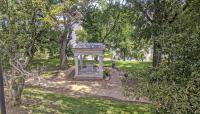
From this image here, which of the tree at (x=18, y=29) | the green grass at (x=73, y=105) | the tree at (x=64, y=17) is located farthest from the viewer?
the tree at (x=64, y=17)

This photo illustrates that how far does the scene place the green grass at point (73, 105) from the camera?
14414 millimetres

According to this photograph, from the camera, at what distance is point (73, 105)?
15.4m

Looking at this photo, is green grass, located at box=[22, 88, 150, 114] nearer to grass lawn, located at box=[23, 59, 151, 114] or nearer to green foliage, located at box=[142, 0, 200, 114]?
grass lawn, located at box=[23, 59, 151, 114]

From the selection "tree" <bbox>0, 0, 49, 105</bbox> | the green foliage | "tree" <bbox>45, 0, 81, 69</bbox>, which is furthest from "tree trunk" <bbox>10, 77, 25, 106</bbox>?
the green foliage

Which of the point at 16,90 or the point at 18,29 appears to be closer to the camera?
the point at 18,29

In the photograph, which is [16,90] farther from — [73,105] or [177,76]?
[177,76]

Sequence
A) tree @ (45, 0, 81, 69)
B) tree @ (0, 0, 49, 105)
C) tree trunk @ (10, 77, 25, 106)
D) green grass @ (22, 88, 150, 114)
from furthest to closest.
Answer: tree @ (45, 0, 81, 69), tree trunk @ (10, 77, 25, 106), green grass @ (22, 88, 150, 114), tree @ (0, 0, 49, 105)

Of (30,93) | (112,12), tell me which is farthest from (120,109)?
(112,12)

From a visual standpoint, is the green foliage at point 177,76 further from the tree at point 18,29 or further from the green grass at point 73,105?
the green grass at point 73,105

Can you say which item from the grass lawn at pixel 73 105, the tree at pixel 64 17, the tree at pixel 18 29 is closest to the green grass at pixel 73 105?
the grass lawn at pixel 73 105

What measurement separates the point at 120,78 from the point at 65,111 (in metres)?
9.87

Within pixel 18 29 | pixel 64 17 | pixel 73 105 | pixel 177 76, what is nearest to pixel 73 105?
pixel 73 105

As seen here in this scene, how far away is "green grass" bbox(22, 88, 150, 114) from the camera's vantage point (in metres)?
14.4

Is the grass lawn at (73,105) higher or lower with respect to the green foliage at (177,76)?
lower
